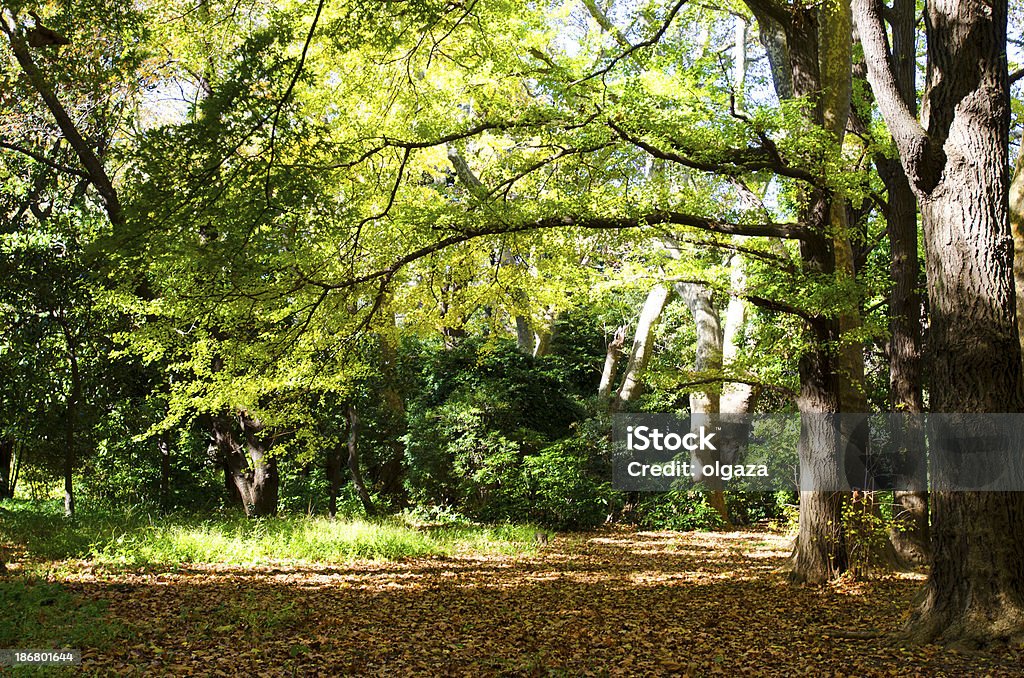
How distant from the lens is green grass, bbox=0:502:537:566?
27.5 ft

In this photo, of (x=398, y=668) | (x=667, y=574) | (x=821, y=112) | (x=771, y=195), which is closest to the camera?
(x=398, y=668)

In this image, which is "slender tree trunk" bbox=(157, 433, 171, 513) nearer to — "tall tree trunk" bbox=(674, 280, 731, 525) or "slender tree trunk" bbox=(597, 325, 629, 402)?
"slender tree trunk" bbox=(597, 325, 629, 402)

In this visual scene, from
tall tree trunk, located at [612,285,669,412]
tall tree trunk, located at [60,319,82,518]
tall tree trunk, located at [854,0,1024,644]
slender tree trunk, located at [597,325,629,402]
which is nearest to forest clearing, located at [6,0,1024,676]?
tall tree trunk, located at [854,0,1024,644]

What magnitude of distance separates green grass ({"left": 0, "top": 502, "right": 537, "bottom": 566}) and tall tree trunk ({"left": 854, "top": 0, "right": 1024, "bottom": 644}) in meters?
5.98

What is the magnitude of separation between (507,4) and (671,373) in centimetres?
382

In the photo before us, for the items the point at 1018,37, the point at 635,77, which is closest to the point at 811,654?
the point at 635,77

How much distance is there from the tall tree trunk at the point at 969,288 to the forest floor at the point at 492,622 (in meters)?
0.37

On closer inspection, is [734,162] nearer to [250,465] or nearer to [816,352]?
[816,352]

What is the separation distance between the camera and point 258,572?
7910mm

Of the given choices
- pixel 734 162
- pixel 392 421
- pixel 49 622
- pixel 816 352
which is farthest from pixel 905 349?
pixel 49 622

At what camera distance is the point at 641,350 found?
51.2ft

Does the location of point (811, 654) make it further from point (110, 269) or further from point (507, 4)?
point (507, 4)

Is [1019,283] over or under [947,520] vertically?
over

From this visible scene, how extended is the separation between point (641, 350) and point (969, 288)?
1050 centimetres
